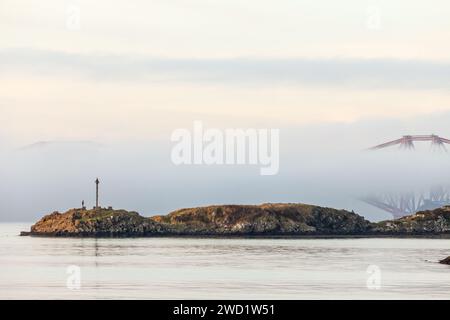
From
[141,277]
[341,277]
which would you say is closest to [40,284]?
[141,277]

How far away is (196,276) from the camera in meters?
99.4

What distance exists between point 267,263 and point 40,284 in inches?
1444

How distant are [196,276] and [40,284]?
16.0 metres

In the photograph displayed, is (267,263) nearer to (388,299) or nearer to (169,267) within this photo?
(169,267)
